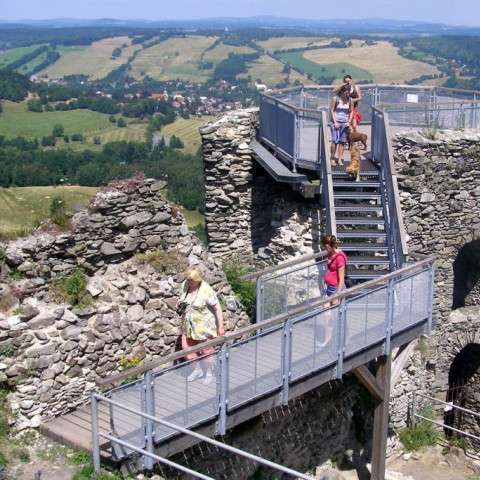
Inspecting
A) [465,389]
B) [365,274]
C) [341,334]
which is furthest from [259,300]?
[465,389]

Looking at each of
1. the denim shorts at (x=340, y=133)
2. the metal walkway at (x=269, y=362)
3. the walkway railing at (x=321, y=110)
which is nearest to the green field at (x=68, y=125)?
the walkway railing at (x=321, y=110)

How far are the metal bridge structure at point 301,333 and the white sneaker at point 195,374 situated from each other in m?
0.06

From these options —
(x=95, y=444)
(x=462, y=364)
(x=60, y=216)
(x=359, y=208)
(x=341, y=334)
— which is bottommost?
(x=462, y=364)

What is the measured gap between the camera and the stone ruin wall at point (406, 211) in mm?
14406

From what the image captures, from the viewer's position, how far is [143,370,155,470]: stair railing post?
7.80 metres

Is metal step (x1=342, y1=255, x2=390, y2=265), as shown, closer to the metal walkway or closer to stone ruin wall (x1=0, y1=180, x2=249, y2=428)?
the metal walkway

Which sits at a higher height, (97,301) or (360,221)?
(360,221)

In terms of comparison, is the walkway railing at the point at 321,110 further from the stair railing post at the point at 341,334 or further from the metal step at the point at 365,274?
the stair railing post at the point at 341,334

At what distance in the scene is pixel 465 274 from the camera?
17453 mm

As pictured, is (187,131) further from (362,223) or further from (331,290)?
(331,290)

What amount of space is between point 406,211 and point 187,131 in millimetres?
75887

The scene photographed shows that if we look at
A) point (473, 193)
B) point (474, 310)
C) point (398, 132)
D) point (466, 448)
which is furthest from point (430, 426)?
point (398, 132)

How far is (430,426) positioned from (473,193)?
4.82 metres

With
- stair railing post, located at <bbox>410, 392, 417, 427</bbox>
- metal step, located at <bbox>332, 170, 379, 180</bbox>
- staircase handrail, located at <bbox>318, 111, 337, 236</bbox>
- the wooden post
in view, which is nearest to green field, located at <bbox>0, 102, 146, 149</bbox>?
stair railing post, located at <bbox>410, 392, 417, 427</bbox>
